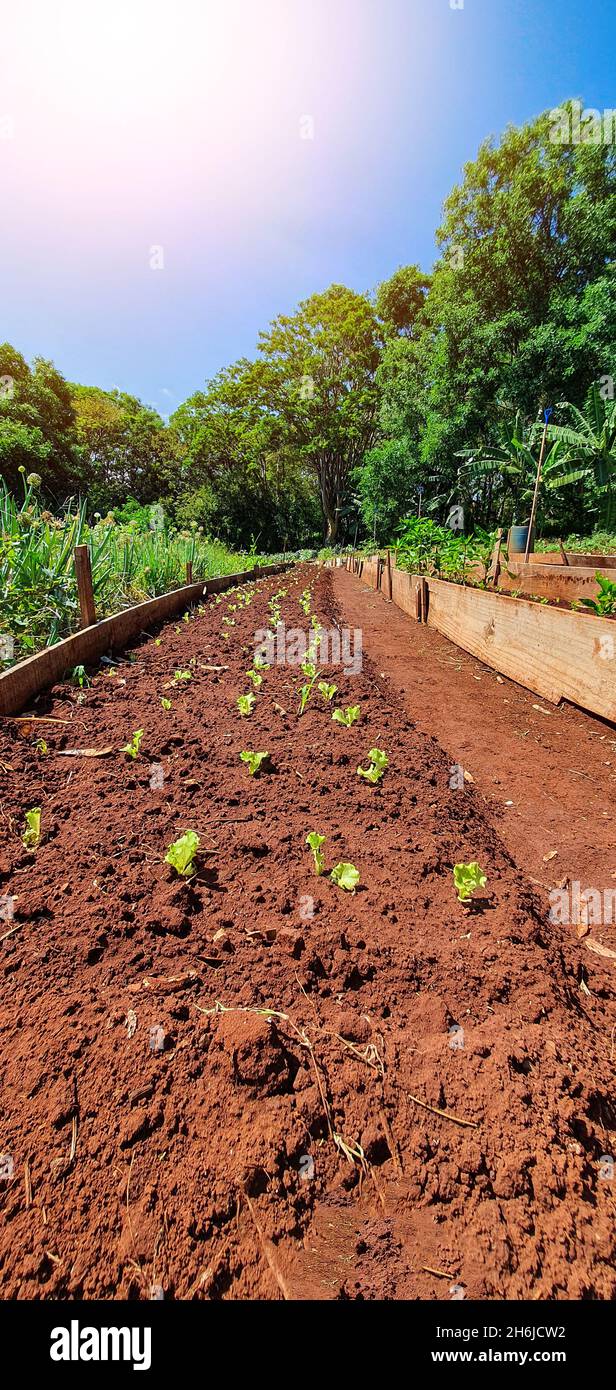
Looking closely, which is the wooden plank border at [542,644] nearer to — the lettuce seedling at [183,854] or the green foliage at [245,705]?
the green foliage at [245,705]

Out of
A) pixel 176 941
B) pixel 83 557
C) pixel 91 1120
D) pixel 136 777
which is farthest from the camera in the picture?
pixel 83 557

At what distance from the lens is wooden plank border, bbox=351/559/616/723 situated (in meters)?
3.00

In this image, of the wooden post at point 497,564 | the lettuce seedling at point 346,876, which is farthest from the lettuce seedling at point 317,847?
the wooden post at point 497,564

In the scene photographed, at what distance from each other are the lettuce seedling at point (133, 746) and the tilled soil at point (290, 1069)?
0.44 m

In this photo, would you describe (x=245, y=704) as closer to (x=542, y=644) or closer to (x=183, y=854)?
(x=183, y=854)

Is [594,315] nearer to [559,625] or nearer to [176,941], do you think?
[559,625]

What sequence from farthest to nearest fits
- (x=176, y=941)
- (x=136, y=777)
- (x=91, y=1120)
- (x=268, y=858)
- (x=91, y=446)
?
(x=91, y=446)
(x=136, y=777)
(x=268, y=858)
(x=176, y=941)
(x=91, y=1120)

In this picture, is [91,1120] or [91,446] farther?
[91,446]

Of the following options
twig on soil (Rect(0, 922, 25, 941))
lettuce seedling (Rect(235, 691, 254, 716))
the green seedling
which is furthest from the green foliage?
twig on soil (Rect(0, 922, 25, 941))

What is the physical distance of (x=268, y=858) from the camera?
5.95ft

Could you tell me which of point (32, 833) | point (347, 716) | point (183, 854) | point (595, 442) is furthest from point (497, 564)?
point (595, 442)

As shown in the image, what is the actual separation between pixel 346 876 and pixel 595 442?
18.0 m
